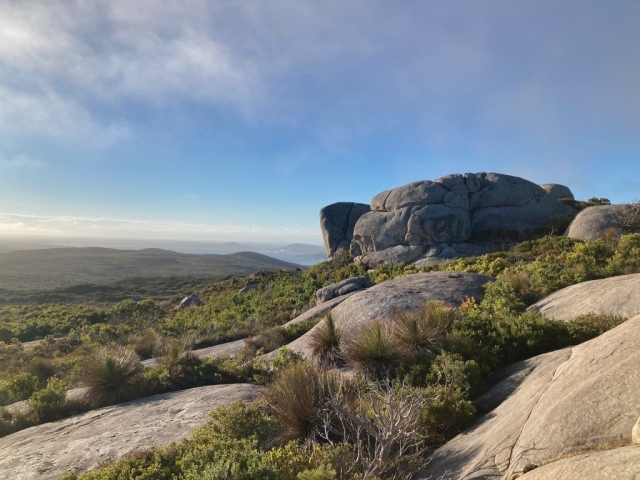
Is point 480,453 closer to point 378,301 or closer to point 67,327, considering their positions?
point 378,301

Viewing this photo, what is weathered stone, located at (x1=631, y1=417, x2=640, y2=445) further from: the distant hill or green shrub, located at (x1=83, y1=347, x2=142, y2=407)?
the distant hill

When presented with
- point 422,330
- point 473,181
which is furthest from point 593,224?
point 422,330

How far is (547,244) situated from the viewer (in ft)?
61.7

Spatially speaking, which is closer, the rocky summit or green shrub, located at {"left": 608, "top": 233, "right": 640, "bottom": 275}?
green shrub, located at {"left": 608, "top": 233, "right": 640, "bottom": 275}

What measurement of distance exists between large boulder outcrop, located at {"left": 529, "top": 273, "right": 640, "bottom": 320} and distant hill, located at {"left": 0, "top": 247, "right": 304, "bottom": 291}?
3077 inches

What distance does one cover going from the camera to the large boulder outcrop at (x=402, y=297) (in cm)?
984

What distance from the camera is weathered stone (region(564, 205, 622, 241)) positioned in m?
18.7

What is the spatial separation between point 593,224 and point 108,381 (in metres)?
22.8

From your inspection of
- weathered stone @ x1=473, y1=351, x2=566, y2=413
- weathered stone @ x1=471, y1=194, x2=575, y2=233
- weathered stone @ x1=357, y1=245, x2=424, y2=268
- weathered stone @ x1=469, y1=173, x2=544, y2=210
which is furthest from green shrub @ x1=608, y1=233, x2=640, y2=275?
weathered stone @ x1=469, y1=173, x2=544, y2=210

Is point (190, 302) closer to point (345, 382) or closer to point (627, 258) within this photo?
point (345, 382)

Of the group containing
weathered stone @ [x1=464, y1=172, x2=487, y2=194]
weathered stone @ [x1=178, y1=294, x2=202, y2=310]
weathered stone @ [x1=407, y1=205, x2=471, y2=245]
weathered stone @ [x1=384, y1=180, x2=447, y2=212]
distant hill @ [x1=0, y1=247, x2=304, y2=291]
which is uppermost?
weathered stone @ [x1=464, y1=172, x2=487, y2=194]

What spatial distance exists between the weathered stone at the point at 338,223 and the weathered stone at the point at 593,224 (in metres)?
15.7

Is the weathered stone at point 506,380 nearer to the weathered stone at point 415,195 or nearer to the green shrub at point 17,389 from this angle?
the green shrub at point 17,389

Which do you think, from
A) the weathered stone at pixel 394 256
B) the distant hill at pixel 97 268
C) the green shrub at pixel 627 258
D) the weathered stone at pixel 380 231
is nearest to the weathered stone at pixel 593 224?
the green shrub at pixel 627 258
